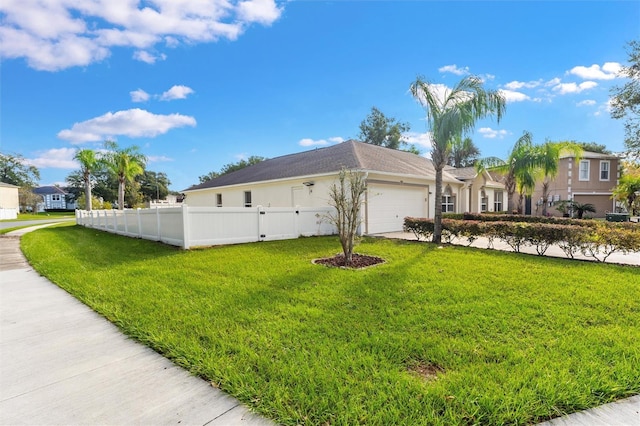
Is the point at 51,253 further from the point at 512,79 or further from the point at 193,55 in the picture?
the point at 512,79

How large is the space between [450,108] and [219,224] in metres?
8.99

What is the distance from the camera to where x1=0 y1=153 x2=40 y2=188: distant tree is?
176 feet

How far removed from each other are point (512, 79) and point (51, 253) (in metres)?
20.3

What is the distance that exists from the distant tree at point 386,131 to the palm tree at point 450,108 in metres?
30.5

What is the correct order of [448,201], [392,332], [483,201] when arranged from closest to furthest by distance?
[392,332]
[448,201]
[483,201]

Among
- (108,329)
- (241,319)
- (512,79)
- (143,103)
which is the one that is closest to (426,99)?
(512,79)

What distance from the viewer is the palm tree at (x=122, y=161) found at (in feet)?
72.9

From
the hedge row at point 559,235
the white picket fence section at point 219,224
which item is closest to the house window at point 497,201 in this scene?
the hedge row at point 559,235

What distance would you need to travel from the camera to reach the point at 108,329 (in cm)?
371

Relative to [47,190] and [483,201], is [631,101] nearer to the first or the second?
[483,201]

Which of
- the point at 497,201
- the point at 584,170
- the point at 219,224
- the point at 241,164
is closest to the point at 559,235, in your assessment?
the point at 219,224

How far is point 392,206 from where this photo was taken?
14586mm

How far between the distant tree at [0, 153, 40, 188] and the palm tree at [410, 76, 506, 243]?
74546mm

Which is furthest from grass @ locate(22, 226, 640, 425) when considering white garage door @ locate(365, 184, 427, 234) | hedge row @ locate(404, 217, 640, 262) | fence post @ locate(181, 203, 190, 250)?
white garage door @ locate(365, 184, 427, 234)
